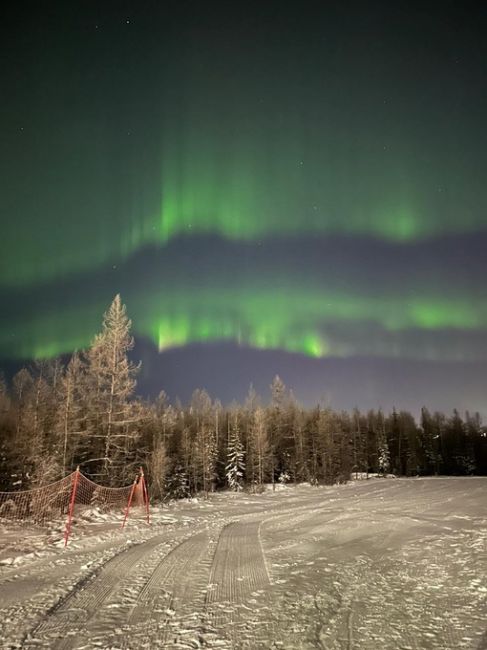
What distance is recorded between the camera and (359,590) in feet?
26.2

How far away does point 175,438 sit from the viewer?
63094mm

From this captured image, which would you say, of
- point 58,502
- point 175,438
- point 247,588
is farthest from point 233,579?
point 175,438

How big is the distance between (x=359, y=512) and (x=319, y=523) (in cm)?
456

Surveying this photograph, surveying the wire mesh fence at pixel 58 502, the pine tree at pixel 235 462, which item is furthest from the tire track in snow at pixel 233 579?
the pine tree at pixel 235 462

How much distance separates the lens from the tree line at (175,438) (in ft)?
82.8

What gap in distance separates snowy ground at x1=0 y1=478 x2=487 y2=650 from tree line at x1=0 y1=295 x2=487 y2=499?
10.6 meters

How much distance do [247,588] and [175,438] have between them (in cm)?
5718

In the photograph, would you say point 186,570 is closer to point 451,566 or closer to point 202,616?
point 202,616

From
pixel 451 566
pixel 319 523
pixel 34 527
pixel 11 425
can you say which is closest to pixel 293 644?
pixel 451 566

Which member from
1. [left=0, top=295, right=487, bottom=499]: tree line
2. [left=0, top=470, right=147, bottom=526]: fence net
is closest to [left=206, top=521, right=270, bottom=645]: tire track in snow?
[left=0, top=470, right=147, bottom=526]: fence net

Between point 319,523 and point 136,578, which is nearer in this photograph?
point 136,578

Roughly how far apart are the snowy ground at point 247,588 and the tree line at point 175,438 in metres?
10.6

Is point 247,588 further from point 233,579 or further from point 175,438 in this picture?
point 175,438

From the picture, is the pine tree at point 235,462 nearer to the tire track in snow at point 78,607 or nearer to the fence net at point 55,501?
the fence net at point 55,501
